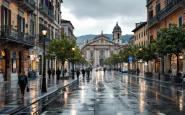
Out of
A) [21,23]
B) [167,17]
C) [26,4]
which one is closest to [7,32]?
[21,23]

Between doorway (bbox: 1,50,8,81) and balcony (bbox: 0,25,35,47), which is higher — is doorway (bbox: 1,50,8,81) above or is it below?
below

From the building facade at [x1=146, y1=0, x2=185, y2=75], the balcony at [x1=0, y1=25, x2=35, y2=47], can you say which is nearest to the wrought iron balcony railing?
the balcony at [x1=0, y1=25, x2=35, y2=47]

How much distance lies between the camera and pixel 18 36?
1203 inches

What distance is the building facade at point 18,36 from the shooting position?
92.9 feet

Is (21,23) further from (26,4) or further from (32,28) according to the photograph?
(32,28)

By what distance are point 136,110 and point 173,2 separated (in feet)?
→ 108

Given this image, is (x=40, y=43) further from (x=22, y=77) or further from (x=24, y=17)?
(x=22, y=77)

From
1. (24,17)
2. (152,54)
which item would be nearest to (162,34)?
(152,54)

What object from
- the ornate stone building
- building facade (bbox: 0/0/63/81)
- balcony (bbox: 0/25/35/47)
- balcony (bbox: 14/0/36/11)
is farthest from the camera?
the ornate stone building

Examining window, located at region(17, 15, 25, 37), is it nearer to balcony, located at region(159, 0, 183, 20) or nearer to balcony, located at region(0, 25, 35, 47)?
balcony, located at region(0, 25, 35, 47)

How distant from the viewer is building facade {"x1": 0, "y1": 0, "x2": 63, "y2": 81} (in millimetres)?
28312

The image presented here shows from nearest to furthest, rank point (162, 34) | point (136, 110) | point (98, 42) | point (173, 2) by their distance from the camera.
A: point (136, 110) < point (162, 34) < point (173, 2) < point (98, 42)

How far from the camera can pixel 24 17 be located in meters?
36.3

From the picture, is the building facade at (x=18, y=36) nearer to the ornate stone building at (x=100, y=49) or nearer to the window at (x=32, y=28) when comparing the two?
the window at (x=32, y=28)
